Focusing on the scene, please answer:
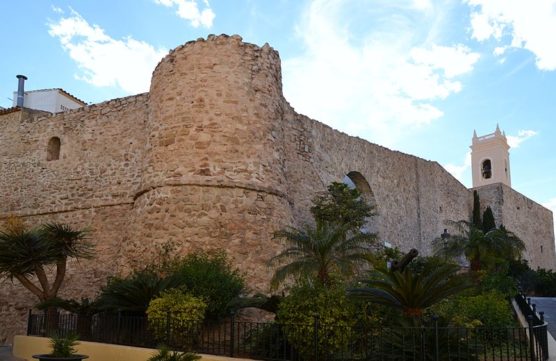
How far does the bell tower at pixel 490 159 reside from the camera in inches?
1709

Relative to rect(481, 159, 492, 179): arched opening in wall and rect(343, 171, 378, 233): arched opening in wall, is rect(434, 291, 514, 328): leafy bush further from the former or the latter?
rect(481, 159, 492, 179): arched opening in wall

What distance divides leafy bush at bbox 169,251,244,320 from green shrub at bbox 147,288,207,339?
0.38m

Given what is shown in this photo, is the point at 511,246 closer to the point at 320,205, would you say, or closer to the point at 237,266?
the point at 320,205

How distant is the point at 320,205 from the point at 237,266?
17.2 feet

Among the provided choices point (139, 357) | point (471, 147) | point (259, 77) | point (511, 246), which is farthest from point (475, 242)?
point (471, 147)

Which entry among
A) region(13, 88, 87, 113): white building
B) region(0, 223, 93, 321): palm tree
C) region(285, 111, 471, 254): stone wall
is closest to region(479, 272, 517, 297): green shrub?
region(285, 111, 471, 254): stone wall

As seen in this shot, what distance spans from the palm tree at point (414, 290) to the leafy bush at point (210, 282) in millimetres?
2990

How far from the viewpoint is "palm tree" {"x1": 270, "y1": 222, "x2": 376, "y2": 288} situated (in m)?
11.8

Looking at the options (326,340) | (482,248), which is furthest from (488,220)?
(326,340)

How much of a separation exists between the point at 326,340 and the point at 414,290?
4.56 feet

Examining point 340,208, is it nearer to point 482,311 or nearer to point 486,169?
point 482,311

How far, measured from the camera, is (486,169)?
146 ft

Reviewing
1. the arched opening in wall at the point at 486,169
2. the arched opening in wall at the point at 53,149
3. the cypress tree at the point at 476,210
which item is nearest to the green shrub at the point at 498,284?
the arched opening in wall at the point at 53,149

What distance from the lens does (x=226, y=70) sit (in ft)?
46.0
